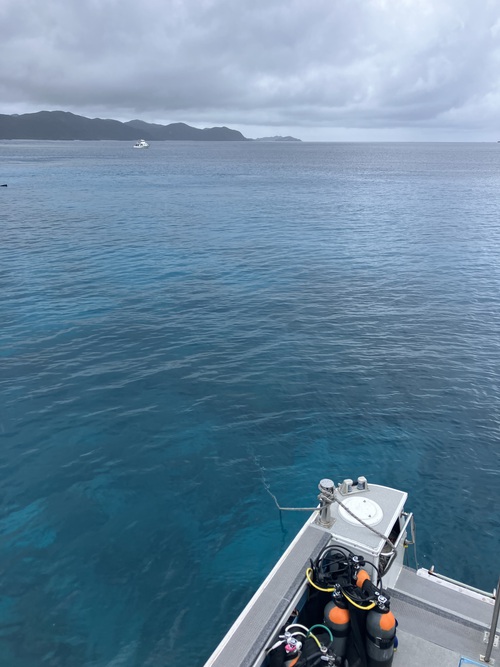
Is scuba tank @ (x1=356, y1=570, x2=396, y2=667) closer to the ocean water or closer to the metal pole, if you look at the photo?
the metal pole

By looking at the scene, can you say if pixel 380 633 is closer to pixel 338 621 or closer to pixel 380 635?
pixel 380 635

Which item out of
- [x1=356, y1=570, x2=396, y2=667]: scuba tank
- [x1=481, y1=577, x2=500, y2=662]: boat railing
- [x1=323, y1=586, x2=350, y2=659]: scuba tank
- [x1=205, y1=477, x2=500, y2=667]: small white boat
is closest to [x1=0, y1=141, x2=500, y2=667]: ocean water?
[x1=205, y1=477, x2=500, y2=667]: small white boat

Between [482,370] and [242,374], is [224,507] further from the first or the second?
[482,370]

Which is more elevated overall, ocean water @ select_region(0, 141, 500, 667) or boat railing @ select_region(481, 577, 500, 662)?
boat railing @ select_region(481, 577, 500, 662)

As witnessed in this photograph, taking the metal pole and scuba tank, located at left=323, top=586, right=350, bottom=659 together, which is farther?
scuba tank, located at left=323, top=586, right=350, bottom=659

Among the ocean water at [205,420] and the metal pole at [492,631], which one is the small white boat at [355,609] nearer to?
the metal pole at [492,631]

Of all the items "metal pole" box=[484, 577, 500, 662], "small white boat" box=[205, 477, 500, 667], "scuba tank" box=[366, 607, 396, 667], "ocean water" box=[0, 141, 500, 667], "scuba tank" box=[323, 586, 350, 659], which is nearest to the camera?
"metal pole" box=[484, 577, 500, 662]

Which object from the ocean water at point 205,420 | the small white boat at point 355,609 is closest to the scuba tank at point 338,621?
the small white boat at point 355,609

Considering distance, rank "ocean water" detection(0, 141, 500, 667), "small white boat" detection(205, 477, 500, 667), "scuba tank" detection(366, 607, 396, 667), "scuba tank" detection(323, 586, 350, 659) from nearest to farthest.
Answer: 1. "small white boat" detection(205, 477, 500, 667)
2. "scuba tank" detection(366, 607, 396, 667)
3. "scuba tank" detection(323, 586, 350, 659)
4. "ocean water" detection(0, 141, 500, 667)
